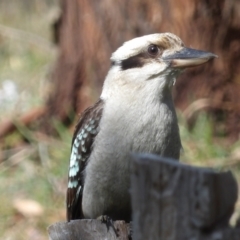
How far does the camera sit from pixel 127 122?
3.85 meters

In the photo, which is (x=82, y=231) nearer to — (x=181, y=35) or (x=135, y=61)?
(x=135, y=61)

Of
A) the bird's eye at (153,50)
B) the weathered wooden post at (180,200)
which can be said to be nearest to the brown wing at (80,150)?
the bird's eye at (153,50)

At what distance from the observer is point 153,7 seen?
6715mm

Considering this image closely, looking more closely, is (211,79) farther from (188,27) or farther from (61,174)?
(61,174)

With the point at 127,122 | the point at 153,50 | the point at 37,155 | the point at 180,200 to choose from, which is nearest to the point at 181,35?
the point at 37,155

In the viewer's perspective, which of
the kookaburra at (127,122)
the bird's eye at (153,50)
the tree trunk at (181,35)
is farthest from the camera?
the tree trunk at (181,35)

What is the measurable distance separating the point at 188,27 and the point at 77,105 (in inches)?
56.9

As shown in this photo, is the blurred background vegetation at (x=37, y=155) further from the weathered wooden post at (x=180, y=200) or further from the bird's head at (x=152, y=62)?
the weathered wooden post at (x=180, y=200)

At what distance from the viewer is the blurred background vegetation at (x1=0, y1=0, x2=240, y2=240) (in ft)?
20.3

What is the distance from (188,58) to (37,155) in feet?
11.3

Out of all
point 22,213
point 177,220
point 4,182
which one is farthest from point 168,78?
point 4,182

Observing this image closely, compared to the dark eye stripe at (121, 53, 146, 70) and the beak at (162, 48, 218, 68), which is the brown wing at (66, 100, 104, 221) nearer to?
the dark eye stripe at (121, 53, 146, 70)

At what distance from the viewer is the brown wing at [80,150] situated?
13.3 feet

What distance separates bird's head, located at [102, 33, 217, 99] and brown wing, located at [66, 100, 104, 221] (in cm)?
19
